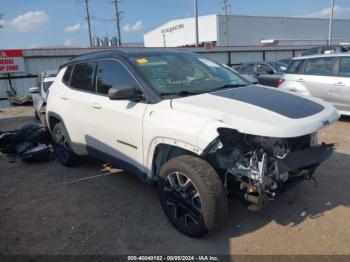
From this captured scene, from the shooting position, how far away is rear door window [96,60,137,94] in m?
4.03

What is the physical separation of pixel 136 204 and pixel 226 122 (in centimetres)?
188

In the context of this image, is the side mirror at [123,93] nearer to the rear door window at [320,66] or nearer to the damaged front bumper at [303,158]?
the damaged front bumper at [303,158]

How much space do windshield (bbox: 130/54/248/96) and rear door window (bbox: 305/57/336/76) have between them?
4.57 metres

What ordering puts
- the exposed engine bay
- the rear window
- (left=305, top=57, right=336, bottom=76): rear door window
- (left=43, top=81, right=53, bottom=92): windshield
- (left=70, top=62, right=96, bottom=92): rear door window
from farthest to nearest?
(left=43, top=81, right=53, bottom=92): windshield
the rear window
(left=305, top=57, right=336, bottom=76): rear door window
(left=70, top=62, right=96, bottom=92): rear door window
the exposed engine bay

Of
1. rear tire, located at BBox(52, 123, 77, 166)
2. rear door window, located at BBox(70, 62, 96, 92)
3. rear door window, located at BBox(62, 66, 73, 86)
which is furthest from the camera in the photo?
rear tire, located at BBox(52, 123, 77, 166)

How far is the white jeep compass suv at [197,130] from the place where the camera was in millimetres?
3061

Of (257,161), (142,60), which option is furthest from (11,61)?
(257,161)

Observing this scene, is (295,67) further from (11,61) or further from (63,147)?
(11,61)

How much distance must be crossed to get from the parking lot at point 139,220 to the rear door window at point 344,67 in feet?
Result: 10.5

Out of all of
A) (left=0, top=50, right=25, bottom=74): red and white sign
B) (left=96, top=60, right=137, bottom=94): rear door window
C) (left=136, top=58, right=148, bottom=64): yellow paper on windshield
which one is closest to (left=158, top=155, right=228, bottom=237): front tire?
(left=96, top=60, right=137, bottom=94): rear door window

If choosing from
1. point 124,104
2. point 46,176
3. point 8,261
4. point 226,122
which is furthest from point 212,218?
point 46,176

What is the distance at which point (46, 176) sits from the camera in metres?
5.57

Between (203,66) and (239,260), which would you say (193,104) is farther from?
(239,260)

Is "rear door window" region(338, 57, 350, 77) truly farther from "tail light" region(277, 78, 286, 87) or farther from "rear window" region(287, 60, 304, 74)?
"tail light" region(277, 78, 286, 87)
